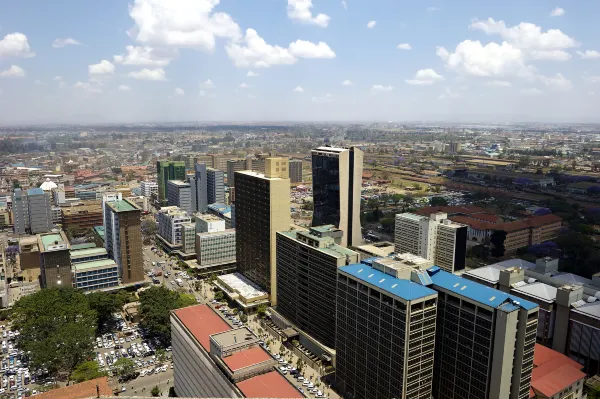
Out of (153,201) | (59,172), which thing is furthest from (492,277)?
(59,172)

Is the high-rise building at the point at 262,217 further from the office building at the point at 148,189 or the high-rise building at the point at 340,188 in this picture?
the office building at the point at 148,189

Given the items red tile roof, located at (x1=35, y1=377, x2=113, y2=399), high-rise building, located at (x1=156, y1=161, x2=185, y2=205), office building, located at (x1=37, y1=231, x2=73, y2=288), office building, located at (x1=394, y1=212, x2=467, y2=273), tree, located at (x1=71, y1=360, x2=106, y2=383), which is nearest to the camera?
red tile roof, located at (x1=35, y1=377, x2=113, y2=399)

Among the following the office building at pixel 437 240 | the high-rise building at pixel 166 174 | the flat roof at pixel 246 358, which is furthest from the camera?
the high-rise building at pixel 166 174

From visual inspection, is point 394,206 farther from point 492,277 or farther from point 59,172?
point 59,172

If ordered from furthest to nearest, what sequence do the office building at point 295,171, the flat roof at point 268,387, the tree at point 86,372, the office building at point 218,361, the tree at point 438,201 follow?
the office building at point 295,171 < the tree at point 438,201 < the tree at point 86,372 < the office building at point 218,361 < the flat roof at point 268,387

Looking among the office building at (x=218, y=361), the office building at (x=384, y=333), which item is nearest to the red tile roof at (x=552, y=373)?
the office building at (x=384, y=333)

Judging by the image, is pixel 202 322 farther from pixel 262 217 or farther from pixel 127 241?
pixel 127 241

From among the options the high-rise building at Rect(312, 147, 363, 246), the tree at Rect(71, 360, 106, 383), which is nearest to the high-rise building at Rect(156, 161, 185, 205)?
the high-rise building at Rect(312, 147, 363, 246)

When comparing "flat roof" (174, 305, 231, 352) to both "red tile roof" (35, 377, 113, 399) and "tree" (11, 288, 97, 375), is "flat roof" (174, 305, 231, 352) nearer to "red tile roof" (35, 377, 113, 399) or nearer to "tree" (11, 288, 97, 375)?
"red tile roof" (35, 377, 113, 399)
